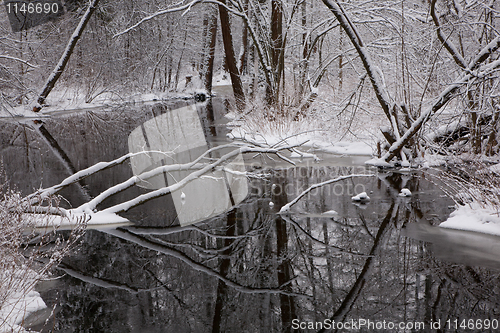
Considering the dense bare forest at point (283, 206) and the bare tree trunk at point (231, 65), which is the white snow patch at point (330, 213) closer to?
the dense bare forest at point (283, 206)

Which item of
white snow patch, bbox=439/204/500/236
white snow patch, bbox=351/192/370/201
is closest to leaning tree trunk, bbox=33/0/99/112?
white snow patch, bbox=351/192/370/201

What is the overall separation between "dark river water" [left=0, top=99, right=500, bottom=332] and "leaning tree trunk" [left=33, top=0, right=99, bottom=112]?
12714 millimetres

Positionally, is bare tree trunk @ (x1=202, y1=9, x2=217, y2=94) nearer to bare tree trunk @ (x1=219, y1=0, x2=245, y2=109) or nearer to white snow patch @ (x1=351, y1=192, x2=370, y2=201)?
bare tree trunk @ (x1=219, y1=0, x2=245, y2=109)

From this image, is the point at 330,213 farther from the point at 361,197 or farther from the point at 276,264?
the point at 276,264

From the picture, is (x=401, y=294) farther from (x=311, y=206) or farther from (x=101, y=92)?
(x=101, y=92)

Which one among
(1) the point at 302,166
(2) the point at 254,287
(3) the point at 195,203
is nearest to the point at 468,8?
(1) the point at 302,166

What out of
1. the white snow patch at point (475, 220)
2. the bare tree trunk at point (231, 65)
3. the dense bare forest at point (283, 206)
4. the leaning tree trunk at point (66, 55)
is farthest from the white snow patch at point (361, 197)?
the leaning tree trunk at point (66, 55)

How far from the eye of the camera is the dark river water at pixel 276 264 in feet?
14.8

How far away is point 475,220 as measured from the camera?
6812 millimetres

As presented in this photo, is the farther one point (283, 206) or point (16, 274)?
point (283, 206)

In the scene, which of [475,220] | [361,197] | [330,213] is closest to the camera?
[475,220]
